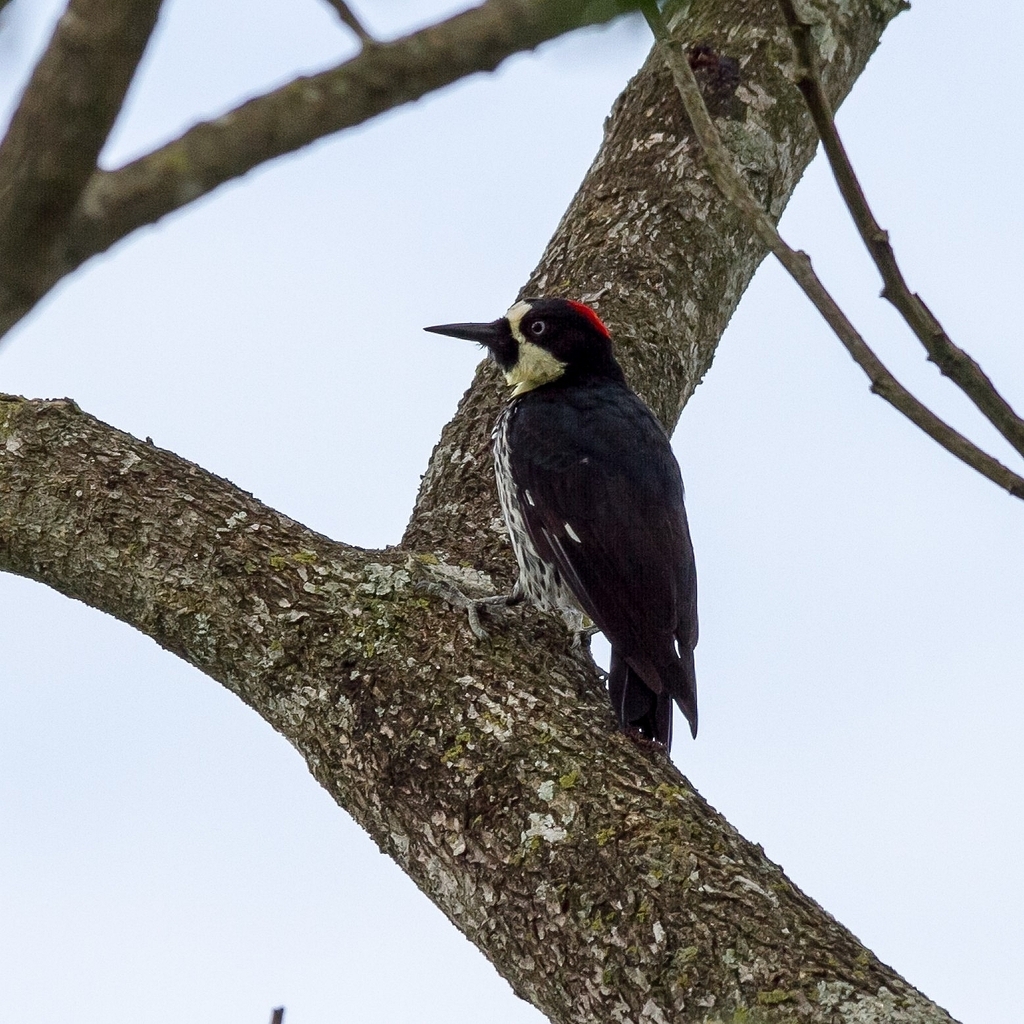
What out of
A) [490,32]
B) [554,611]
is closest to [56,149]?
[490,32]

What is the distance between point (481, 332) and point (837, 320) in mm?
3406

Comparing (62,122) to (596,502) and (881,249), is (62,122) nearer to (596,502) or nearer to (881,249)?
(881,249)

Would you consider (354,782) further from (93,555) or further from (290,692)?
(93,555)

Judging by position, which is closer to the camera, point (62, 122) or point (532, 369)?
point (62, 122)

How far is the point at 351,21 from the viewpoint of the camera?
52.9 inches

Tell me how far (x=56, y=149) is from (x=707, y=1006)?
2077mm

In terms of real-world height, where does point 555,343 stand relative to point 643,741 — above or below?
above

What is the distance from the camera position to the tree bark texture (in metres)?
2.71

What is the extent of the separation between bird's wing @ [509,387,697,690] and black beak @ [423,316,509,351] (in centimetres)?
40

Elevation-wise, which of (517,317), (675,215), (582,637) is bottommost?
(582,637)

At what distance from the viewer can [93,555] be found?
3.65 meters

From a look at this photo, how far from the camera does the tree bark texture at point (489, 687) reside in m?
2.71

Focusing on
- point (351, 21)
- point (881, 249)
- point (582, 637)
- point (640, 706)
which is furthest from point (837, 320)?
point (582, 637)

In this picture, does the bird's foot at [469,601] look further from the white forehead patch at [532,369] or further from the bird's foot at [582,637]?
the white forehead patch at [532,369]
